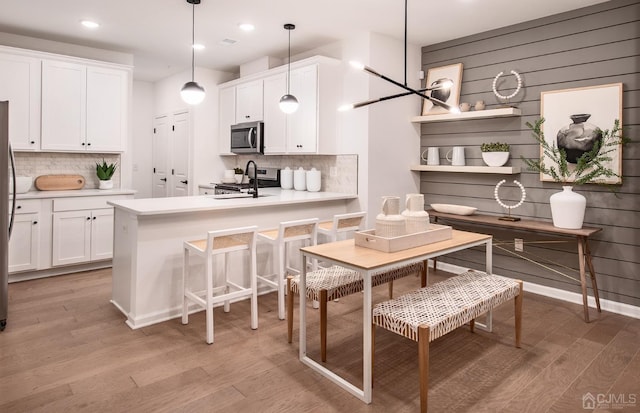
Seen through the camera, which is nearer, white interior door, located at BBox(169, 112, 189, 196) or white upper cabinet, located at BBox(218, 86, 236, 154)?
white upper cabinet, located at BBox(218, 86, 236, 154)

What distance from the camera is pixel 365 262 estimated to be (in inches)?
88.6

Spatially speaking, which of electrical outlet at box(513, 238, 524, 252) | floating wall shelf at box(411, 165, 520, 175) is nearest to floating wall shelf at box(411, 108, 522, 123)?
floating wall shelf at box(411, 165, 520, 175)

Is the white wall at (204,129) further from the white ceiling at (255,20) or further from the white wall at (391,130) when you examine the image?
the white wall at (391,130)

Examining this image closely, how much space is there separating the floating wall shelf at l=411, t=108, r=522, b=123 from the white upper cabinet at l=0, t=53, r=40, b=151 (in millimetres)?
4254

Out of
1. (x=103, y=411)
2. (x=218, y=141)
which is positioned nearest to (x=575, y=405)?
(x=103, y=411)

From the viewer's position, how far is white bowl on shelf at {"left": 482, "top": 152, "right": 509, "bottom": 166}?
4168mm

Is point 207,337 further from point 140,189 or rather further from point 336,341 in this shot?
point 140,189

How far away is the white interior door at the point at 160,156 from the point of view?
6926mm

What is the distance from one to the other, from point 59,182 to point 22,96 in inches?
40.3

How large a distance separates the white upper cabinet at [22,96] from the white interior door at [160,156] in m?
2.33

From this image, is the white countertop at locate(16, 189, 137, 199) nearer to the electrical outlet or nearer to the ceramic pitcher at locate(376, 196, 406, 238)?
the ceramic pitcher at locate(376, 196, 406, 238)

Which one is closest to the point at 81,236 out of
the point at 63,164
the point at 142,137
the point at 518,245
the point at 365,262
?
the point at 63,164

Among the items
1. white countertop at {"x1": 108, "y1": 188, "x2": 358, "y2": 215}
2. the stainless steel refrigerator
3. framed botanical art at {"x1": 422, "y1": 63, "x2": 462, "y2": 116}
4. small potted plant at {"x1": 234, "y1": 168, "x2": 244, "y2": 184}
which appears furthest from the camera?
small potted plant at {"x1": 234, "y1": 168, "x2": 244, "y2": 184}

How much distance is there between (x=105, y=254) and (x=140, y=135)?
124 inches
